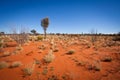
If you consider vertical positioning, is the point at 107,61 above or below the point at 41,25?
below

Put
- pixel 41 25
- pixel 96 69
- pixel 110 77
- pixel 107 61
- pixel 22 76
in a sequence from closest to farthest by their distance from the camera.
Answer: pixel 110 77, pixel 22 76, pixel 96 69, pixel 107 61, pixel 41 25

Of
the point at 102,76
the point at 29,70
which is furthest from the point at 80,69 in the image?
the point at 29,70

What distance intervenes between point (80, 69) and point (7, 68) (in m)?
5.61

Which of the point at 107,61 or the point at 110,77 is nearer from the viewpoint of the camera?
the point at 110,77

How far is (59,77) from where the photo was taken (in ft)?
21.5

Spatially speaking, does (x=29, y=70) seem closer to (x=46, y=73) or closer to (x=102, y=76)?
(x=46, y=73)

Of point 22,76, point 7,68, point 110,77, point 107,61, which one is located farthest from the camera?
point 107,61

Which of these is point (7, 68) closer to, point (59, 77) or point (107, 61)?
point (59, 77)

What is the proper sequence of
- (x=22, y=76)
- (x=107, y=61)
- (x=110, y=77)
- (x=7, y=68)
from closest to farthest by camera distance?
(x=110, y=77) < (x=22, y=76) < (x=7, y=68) < (x=107, y=61)

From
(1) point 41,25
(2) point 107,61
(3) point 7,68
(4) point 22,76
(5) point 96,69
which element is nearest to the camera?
(4) point 22,76

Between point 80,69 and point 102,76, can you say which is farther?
point 80,69

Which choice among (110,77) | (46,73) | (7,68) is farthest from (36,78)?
(110,77)

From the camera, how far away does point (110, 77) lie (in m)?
6.30

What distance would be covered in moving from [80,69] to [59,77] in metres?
2.00
